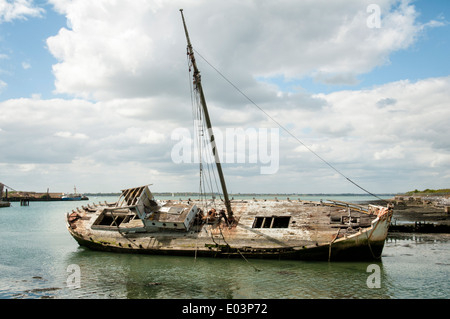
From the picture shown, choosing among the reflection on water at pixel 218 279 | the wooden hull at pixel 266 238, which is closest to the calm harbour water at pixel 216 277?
the reflection on water at pixel 218 279

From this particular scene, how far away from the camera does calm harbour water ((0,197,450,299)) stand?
18.8 m

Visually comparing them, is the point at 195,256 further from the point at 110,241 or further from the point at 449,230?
the point at 449,230

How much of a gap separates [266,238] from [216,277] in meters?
5.67

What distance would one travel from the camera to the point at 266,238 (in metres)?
25.8

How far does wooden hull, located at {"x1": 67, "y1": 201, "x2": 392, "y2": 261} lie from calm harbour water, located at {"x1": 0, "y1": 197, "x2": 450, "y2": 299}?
0.72m

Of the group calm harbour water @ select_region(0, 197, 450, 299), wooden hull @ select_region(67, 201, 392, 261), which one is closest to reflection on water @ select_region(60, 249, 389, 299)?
calm harbour water @ select_region(0, 197, 450, 299)

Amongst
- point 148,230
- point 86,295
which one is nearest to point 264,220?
point 148,230

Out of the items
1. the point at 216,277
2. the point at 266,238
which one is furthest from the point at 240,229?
the point at 216,277

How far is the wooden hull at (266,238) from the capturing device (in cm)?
2414
